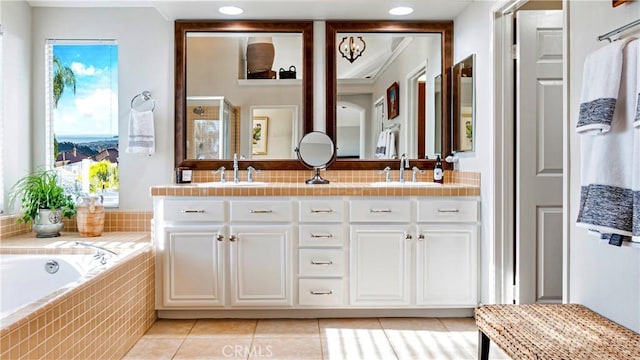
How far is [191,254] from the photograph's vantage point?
283 centimetres

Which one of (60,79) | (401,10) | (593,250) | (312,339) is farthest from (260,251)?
(60,79)

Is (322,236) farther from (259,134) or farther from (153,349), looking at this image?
(153,349)

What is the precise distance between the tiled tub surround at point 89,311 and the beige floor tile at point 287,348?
0.68 meters

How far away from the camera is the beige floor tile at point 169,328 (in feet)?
8.79

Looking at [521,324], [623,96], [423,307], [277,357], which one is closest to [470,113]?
[423,307]

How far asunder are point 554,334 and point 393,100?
7.14 ft

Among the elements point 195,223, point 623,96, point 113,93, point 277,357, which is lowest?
point 277,357

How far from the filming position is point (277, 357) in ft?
7.71

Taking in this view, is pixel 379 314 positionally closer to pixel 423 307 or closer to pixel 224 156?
pixel 423 307

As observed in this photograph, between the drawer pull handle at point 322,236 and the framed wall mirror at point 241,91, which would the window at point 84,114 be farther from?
the drawer pull handle at point 322,236

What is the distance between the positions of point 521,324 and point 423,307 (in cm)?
129

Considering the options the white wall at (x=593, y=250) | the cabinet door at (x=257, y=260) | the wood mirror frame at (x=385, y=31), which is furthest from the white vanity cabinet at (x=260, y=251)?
the white wall at (x=593, y=250)

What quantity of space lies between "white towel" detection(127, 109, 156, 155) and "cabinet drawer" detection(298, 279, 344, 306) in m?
1.51

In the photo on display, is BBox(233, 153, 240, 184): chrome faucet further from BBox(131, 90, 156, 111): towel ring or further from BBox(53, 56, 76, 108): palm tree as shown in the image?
BBox(53, 56, 76, 108): palm tree
